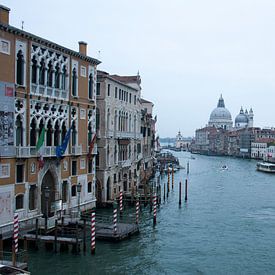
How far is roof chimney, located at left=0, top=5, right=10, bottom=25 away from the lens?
16.9 meters

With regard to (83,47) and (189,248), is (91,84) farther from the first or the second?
(189,248)

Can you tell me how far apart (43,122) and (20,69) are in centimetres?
245

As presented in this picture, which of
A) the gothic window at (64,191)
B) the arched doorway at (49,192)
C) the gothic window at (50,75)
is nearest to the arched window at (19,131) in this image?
the arched doorway at (49,192)

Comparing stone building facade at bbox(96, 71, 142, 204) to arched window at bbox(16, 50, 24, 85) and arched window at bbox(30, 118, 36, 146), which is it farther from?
arched window at bbox(16, 50, 24, 85)

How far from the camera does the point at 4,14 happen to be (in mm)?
17062

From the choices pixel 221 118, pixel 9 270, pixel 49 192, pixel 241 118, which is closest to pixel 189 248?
pixel 49 192

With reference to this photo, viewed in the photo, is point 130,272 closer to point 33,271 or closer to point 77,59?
point 33,271

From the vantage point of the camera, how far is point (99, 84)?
2569 cm

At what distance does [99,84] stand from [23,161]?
345 inches

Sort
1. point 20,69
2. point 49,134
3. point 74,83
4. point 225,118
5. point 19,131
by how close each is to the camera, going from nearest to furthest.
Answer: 1. point 20,69
2. point 19,131
3. point 49,134
4. point 74,83
5. point 225,118

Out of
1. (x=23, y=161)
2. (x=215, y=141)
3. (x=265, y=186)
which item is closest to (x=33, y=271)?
(x=23, y=161)

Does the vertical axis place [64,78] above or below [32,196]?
above

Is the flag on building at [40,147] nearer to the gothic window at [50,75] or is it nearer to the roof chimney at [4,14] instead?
the gothic window at [50,75]

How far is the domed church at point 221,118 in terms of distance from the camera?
17975 centimetres
